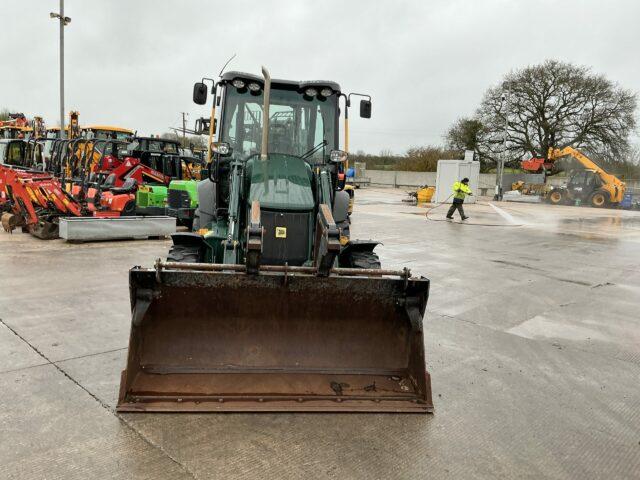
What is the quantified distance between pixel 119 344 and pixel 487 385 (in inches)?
125

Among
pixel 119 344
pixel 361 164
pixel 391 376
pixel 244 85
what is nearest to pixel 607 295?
pixel 391 376

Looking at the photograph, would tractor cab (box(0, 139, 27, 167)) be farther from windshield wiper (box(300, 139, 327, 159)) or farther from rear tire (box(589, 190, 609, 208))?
rear tire (box(589, 190, 609, 208))

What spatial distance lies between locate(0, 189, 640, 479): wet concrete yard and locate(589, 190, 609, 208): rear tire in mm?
25388

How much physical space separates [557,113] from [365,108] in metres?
36.4

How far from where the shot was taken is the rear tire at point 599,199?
1176 inches

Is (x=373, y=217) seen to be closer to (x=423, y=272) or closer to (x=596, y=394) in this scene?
(x=423, y=272)

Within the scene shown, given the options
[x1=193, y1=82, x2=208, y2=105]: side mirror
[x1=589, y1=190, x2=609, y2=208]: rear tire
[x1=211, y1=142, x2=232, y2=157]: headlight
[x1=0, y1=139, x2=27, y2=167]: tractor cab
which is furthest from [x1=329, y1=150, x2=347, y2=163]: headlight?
[x1=589, y1=190, x2=609, y2=208]: rear tire

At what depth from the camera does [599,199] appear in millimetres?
30062

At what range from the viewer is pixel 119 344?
14.9 ft

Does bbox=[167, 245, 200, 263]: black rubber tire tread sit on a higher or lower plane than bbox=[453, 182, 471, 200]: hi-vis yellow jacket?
lower

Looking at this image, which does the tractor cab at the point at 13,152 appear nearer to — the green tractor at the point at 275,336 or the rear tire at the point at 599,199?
the green tractor at the point at 275,336

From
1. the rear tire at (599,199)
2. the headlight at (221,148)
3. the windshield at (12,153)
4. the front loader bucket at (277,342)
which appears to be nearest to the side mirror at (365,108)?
the headlight at (221,148)

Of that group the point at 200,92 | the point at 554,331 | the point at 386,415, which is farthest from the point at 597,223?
the point at 386,415

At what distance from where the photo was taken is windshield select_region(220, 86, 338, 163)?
5438 millimetres
